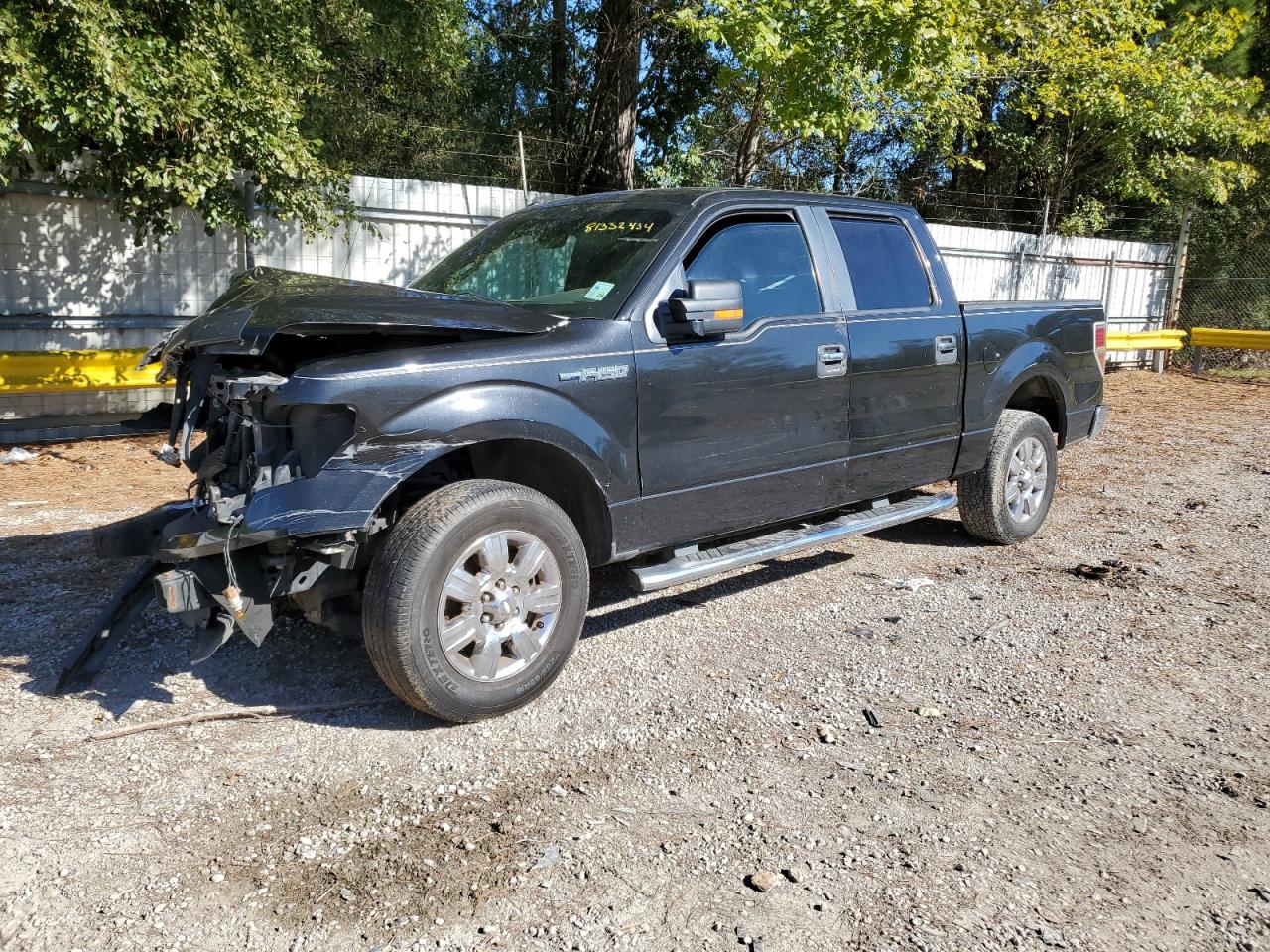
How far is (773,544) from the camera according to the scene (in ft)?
15.5

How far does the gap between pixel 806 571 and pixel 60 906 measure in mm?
4052

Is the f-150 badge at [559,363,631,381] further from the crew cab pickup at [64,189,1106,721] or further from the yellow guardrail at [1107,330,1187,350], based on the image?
the yellow guardrail at [1107,330,1187,350]

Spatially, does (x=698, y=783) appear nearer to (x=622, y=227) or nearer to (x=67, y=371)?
(x=622, y=227)

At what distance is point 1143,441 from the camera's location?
1059 cm

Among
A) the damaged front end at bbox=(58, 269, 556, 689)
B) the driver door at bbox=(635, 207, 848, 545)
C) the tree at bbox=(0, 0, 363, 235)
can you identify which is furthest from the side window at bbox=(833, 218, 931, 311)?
the tree at bbox=(0, 0, 363, 235)

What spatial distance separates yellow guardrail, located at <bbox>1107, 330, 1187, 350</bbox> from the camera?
51.4ft

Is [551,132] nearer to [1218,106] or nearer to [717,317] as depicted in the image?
[1218,106]

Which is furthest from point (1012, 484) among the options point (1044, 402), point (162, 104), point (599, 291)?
point (162, 104)

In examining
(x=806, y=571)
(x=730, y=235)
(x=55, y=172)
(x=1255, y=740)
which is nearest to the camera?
(x=1255, y=740)

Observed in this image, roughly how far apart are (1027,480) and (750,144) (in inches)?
294

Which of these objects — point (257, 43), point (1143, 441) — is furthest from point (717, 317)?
point (1143, 441)

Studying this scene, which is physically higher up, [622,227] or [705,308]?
[622,227]

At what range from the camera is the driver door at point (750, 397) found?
4.26 m

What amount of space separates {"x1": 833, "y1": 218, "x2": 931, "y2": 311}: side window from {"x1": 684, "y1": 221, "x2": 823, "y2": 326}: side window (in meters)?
0.35
